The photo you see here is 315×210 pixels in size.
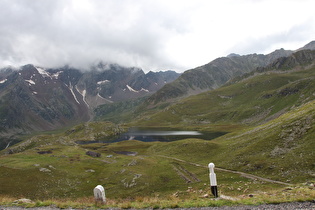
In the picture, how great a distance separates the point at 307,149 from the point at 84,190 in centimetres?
5277

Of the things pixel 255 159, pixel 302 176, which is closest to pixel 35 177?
pixel 255 159

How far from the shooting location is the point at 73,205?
1962 cm

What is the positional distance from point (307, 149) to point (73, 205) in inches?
1968

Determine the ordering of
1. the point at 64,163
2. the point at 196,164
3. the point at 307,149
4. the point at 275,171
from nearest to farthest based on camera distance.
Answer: the point at 275,171, the point at 307,149, the point at 196,164, the point at 64,163

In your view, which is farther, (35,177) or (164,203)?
(35,177)

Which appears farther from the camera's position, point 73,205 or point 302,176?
point 302,176

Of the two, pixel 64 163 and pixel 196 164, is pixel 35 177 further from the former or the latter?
pixel 196 164

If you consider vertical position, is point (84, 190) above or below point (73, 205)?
below

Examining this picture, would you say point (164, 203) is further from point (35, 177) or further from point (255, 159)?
point (35, 177)

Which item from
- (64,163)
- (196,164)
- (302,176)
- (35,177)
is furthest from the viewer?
(64,163)

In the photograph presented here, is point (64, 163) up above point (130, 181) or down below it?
above

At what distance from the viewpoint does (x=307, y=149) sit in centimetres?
4803

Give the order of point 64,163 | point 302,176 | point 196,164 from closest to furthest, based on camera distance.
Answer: point 302,176 < point 196,164 < point 64,163

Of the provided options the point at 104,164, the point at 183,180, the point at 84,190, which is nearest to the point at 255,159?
the point at 183,180
